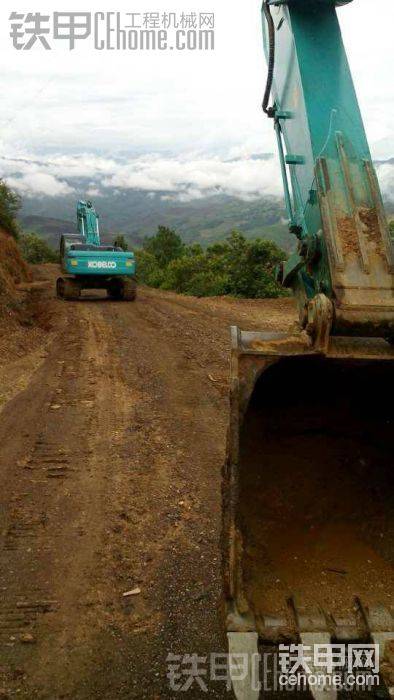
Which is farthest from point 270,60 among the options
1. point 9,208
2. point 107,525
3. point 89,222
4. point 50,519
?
point 9,208

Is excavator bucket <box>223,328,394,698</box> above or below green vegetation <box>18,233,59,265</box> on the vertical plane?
below

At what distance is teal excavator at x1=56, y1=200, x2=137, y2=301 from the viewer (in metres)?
16.5

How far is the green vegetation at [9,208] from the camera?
2912cm

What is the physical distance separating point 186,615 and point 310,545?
2.41 feet

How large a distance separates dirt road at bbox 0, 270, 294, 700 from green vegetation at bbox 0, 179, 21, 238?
22.7 meters

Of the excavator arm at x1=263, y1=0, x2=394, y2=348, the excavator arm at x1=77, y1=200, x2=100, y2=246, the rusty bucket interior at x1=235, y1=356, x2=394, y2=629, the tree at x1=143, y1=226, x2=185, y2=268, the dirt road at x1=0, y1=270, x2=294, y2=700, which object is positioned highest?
the tree at x1=143, y1=226, x2=185, y2=268

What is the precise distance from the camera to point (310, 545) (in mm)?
3025

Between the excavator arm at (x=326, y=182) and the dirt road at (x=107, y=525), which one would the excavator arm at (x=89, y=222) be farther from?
the excavator arm at (x=326, y=182)

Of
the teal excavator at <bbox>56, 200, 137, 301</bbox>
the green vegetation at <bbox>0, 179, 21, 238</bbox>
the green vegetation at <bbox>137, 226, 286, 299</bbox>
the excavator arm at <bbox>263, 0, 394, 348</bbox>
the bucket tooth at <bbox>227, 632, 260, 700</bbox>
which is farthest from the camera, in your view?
the green vegetation at <bbox>0, 179, 21, 238</bbox>

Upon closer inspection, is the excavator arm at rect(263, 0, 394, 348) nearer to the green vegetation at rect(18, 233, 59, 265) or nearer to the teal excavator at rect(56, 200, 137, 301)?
the teal excavator at rect(56, 200, 137, 301)

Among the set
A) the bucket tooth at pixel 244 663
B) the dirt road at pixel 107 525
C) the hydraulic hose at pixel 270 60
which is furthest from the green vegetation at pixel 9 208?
the bucket tooth at pixel 244 663

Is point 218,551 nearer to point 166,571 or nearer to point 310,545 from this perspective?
point 166,571

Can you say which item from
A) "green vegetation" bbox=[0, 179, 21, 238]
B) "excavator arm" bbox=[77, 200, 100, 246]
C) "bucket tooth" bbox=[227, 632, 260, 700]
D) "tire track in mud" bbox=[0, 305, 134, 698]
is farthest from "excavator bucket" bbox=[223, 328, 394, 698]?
A: "green vegetation" bbox=[0, 179, 21, 238]

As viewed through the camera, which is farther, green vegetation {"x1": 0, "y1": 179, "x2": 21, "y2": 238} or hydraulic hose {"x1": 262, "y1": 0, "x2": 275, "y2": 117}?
green vegetation {"x1": 0, "y1": 179, "x2": 21, "y2": 238}
